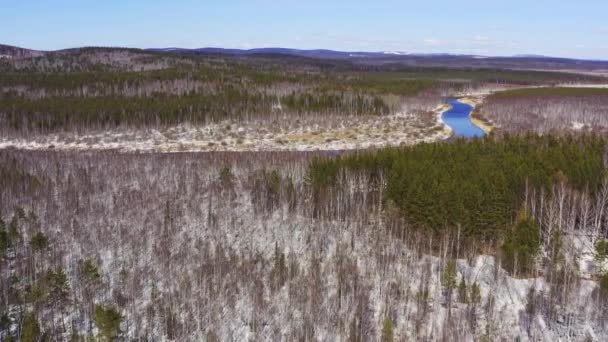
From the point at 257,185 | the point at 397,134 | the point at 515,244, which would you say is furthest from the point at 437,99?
the point at 515,244

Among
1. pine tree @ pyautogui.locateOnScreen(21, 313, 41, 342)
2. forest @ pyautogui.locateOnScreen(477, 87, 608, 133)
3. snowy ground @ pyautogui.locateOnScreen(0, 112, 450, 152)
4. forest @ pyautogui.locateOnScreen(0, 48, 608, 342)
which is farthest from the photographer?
forest @ pyautogui.locateOnScreen(477, 87, 608, 133)

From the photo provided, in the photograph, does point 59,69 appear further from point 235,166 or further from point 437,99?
point 235,166

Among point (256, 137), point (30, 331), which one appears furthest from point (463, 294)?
point (256, 137)

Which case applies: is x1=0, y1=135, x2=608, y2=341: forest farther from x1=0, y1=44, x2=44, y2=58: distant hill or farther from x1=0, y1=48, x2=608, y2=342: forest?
x1=0, y1=44, x2=44, y2=58: distant hill

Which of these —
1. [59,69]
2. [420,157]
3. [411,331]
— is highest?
[59,69]

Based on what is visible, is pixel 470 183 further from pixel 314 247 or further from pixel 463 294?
pixel 314 247

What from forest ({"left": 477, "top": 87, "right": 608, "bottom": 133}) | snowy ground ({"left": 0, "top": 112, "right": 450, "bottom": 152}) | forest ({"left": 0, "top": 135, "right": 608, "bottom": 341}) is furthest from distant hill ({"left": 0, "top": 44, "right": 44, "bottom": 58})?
forest ({"left": 0, "top": 135, "right": 608, "bottom": 341})

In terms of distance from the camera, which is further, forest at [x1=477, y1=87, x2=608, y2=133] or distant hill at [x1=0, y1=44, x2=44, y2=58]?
distant hill at [x1=0, y1=44, x2=44, y2=58]

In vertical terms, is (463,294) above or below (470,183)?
below

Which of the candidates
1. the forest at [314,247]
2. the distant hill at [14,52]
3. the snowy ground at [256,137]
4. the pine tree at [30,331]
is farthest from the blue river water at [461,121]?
the distant hill at [14,52]
